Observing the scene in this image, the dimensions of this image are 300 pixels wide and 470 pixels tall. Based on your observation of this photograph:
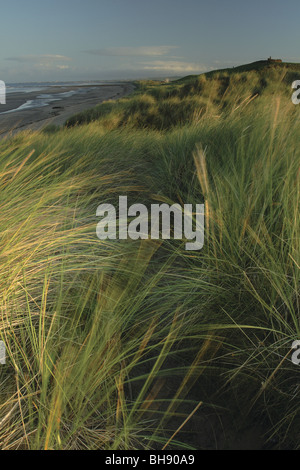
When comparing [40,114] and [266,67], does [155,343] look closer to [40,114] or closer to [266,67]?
[266,67]

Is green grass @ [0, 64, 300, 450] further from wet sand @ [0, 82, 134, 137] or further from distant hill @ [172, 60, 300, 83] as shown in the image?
distant hill @ [172, 60, 300, 83]

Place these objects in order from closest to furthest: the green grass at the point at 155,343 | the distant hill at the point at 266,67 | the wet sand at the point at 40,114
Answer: the green grass at the point at 155,343
the wet sand at the point at 40,114
the distant hill at the point at 266,67

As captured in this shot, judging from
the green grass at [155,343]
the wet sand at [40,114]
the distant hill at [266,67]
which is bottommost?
the green grass at [155,343]

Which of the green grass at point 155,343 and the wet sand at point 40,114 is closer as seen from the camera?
the green grass at point 155,343

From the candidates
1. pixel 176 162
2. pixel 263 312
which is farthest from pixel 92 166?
pixel 263 312

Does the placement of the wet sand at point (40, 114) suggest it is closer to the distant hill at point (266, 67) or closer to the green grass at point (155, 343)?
the green grass at point (155, 343)

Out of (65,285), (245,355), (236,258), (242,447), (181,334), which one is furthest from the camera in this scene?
(65,285)

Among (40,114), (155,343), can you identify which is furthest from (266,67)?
(155,343)

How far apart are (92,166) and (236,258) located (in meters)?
2.30

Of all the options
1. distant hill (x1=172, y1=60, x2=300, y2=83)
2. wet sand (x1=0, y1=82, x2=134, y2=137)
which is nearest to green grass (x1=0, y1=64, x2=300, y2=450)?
wet sand (x1=0, y1=82, x2=134, y2=137)

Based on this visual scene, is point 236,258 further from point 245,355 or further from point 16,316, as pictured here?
point 16,316

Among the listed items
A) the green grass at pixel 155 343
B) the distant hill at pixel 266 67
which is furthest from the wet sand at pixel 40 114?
the distant hill at pixel 266 67

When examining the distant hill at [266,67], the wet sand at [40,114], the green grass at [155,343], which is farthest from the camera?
the distant hill at [266,67]

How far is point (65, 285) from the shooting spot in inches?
72.9
